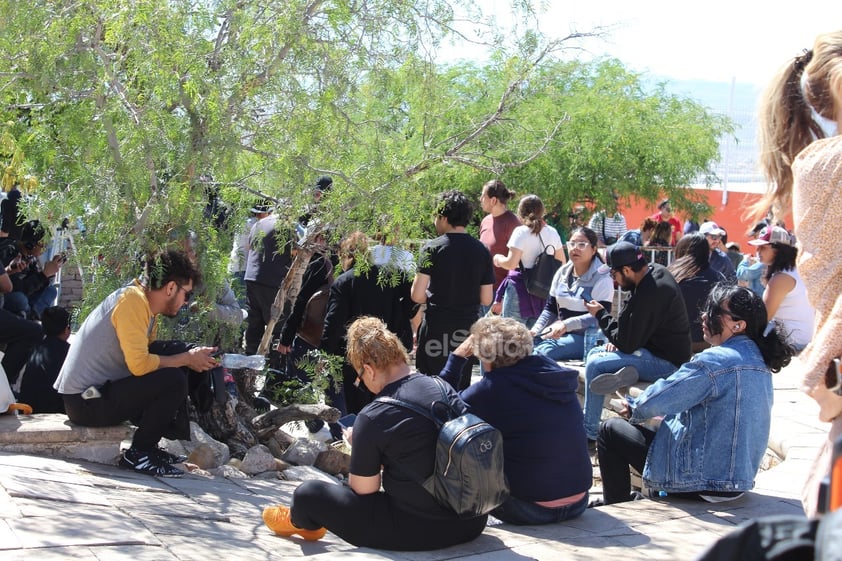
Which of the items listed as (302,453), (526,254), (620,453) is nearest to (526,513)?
(620,453)

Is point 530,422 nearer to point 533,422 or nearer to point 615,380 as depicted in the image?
point 533,422

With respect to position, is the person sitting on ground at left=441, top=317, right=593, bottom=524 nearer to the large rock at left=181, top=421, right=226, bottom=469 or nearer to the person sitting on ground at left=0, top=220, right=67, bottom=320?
the large rock at left=181, top=421, right=226, bottom=469

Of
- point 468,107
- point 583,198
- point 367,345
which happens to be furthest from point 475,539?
point 583,198

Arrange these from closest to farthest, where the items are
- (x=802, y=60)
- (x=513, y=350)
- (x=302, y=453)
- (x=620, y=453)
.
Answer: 1. (x=802, y=60)
2. (x=513, y=350)
3. (x=620, y=453)
4. (x=302, y=453)

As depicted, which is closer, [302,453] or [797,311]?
[302,453]

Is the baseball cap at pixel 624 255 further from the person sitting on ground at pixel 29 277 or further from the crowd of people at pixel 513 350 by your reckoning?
the person sitting on ground at pixel 29 277

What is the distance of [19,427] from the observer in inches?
217

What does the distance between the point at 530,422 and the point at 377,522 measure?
0.93 metres

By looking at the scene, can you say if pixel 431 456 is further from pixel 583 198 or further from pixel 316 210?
pixel 583 198

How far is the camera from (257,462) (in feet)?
20.4

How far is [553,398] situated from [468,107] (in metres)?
9.56

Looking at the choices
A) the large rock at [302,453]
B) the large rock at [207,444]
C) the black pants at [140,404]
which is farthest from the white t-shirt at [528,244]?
the black pants at [140,404]

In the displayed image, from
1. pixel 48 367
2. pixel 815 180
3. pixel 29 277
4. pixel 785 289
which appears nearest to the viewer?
pixel 815 180

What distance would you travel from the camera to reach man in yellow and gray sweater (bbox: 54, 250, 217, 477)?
5473 mm
